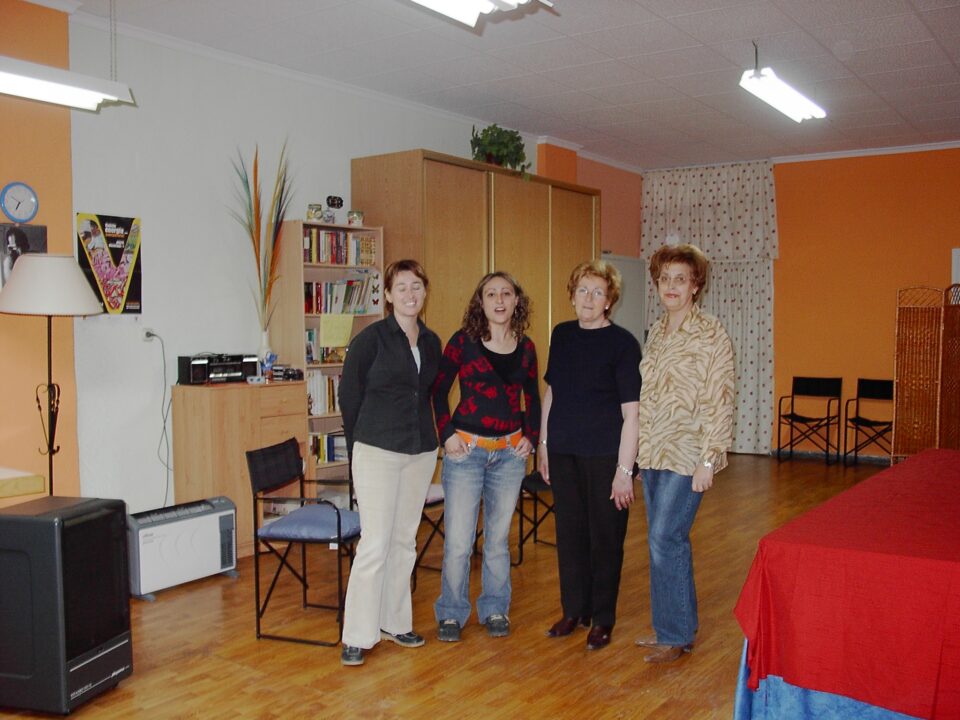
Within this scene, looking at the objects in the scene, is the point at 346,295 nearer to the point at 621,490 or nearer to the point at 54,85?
the point at 54,85

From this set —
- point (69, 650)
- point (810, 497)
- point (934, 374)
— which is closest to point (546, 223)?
point (810, 497)

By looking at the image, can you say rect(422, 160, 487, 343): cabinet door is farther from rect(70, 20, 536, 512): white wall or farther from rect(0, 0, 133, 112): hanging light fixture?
rect(0, 0, 133, 112): hanging light fixture

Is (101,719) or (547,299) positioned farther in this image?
(547,299)

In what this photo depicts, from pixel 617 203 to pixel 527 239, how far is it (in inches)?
109

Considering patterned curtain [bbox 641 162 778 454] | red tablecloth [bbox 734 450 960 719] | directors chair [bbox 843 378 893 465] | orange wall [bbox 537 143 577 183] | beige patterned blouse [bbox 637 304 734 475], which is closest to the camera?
red tablecloth [bbox 734 450 960 719]

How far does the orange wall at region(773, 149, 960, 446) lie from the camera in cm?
797

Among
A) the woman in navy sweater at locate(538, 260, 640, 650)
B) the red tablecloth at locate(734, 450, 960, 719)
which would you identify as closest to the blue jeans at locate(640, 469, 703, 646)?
the woman in navy sweater at locate(538, 260, 640, 650)

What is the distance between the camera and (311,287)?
17.3 ft

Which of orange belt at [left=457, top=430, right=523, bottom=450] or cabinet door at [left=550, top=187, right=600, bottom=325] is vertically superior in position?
cabinet door at [left=550, top=187, right=600, bottom=325]

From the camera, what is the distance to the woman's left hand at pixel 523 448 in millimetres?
3533

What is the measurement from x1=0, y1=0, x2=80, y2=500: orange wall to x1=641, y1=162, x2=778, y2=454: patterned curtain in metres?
6.35

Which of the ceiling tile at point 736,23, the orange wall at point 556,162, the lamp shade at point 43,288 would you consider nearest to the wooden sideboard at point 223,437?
the lamp shade at point 43,288

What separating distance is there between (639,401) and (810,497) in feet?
13.0

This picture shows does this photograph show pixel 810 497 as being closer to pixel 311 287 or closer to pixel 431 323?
pixel 431 323
